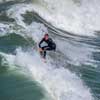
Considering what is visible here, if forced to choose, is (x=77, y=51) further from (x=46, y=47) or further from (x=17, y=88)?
(x=17, y=88)

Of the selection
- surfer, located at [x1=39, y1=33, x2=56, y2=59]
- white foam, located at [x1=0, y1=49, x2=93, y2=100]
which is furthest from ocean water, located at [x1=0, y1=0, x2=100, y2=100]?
surfer, located at [x1=39, y1=33, x2=56, y2=59]

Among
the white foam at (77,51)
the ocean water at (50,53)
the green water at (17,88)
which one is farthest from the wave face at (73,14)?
the green water at (17,88)

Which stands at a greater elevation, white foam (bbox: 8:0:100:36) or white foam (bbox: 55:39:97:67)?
white foam (bbox: 8:0:100:36)

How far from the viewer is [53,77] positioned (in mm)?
15820

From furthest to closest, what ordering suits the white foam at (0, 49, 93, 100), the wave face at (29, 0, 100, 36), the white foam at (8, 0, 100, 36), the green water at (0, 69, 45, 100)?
the wave face at (29, 0, 100, 36)
the white foam at (8, 0, 100, 36)
the white foam at (0, 49, 93, 100)
the green water at (0, 69, 45, 100)

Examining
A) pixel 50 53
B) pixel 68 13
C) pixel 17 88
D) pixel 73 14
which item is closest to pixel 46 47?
pixel 50 53

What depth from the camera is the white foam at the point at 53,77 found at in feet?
48.3

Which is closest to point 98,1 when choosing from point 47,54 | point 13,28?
point 13,28

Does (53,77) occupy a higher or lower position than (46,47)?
lower

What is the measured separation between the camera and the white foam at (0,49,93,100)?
14.7m

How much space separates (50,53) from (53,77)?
269 centimetres

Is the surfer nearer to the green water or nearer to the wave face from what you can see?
the green water

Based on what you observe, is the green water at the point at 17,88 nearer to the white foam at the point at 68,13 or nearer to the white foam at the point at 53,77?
the white foam at the point at 53,77

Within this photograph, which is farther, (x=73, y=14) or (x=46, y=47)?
(x=73, y=14)
